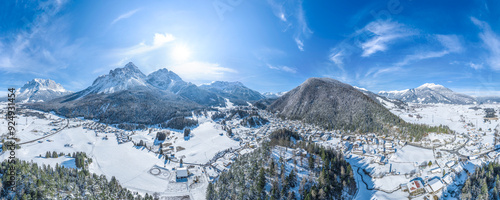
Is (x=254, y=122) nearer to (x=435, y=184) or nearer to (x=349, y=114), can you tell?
(x=349, y=114)

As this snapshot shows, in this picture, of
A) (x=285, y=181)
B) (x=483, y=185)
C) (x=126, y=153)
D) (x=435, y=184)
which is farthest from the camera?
(x=126, y=153)

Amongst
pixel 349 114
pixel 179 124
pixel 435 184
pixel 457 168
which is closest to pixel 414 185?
pixel 435 184

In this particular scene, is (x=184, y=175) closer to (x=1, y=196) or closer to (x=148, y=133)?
(x=1, y=196)

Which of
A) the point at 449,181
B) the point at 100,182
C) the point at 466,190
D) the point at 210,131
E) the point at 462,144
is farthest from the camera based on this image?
the point at 210,131

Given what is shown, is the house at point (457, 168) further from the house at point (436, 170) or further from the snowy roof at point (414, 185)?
the snowy roof at point (414, 185)

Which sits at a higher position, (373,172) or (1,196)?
(1,196)

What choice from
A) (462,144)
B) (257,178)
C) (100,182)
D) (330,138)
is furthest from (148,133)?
(462,144)

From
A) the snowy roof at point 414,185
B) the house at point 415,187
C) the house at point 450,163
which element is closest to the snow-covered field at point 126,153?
the house at point 415,187
